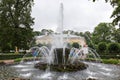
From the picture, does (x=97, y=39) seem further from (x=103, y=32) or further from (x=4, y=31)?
(x=4, y=31)

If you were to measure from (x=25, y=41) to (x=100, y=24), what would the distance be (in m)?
38.9

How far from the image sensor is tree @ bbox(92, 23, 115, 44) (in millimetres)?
69312

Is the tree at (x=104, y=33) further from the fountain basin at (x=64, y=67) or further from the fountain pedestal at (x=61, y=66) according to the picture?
the fountain basin at (x=64, y=67)

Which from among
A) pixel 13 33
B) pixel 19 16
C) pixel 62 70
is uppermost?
pixel 19 16

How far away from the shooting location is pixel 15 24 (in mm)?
37344

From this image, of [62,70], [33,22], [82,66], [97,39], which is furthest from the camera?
[97,39]

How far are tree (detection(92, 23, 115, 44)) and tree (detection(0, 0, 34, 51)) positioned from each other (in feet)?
118

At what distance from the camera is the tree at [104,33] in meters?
69.3

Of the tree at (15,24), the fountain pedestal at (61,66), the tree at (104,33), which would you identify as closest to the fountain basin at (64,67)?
the fountain pedestal at (61,66)

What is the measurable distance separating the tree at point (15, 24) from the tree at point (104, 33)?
35.9 metres

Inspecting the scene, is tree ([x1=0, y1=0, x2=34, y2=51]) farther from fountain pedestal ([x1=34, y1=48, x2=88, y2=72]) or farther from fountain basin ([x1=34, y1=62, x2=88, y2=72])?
fountain basin ([x1=34, y1=62, x2=88, y2=72])

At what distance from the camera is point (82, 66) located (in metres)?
15.7

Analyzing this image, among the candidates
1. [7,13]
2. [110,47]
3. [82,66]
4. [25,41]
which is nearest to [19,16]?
[7,13]

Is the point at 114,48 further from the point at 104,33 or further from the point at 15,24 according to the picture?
the point at 104,33
